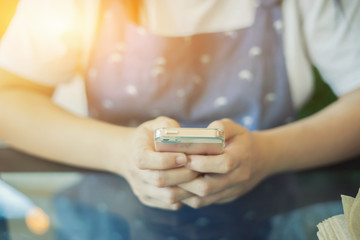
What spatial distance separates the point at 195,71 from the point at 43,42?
0.64 ft

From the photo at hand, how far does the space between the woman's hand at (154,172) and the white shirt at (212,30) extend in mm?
152

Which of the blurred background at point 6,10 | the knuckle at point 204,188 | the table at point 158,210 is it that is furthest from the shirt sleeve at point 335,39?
the blurred background at point 6,10

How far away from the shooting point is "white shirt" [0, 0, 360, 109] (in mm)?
411

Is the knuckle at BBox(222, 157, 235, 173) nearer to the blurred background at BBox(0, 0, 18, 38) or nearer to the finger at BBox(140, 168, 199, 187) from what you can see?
the finger at BBox(140, 168, 199, 187)

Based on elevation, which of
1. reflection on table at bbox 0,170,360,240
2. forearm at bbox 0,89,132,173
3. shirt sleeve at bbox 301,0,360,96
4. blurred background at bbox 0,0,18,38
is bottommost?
reflection on table at bbox 0,170,360,240

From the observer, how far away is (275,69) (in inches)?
17.4

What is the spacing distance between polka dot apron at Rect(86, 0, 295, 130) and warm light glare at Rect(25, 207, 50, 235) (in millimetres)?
141

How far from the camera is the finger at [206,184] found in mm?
333

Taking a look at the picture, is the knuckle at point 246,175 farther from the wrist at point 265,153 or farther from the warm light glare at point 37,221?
the warm light glare at point 37,221

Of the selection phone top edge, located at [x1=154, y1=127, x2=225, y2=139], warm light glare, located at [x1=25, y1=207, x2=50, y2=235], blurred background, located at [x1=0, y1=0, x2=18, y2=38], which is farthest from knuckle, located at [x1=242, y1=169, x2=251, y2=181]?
blurred background, located at [x1=0, y1=0, x2=18, y2=38]

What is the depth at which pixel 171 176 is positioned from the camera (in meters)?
0.32

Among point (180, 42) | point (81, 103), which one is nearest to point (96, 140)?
point (81, 103)

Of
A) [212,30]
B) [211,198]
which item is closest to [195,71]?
[212,30]

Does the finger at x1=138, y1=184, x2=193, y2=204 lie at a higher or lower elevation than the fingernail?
lower
